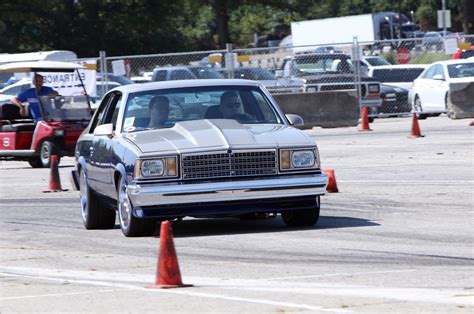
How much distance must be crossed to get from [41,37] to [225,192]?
161ft

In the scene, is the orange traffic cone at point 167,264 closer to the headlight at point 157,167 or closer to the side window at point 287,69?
the headlight at point 157,167

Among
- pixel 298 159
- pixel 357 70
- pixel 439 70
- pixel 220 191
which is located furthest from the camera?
pixel 357 70

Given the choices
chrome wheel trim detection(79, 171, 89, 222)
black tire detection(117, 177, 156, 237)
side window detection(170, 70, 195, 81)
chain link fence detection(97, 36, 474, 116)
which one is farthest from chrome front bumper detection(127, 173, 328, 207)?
side window detection(170, 70, 195, 81)

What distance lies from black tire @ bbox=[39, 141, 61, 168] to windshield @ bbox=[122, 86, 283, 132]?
408 inches

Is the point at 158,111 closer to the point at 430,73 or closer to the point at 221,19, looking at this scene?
the point at 430,73

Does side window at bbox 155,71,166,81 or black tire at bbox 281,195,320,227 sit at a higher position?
black tire at bbox 281,195,320,227

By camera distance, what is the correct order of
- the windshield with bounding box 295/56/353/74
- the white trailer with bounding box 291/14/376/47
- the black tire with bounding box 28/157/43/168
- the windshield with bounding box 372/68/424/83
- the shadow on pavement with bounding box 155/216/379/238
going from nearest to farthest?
the shadow on pavement with bounding box 155/216/379/238
the black tire with bounding box 28/157/43/168
the windshield with bounding box 295/56/353/74
the windshield with bounding box 372/68/424/83
the white trailer with bounding box 291/14/376/47

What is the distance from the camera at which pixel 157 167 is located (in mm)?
11742

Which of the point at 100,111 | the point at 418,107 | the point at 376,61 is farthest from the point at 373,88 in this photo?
the point at 100,111

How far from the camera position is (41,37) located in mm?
59594

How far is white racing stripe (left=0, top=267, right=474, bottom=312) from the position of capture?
8172mm

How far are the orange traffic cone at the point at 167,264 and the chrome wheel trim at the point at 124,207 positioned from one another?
3.07 m

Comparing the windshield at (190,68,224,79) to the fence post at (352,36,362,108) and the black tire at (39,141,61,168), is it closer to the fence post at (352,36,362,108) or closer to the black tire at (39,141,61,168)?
the fence post at (352,36,362,108)

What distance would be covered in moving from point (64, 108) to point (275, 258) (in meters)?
13.9
